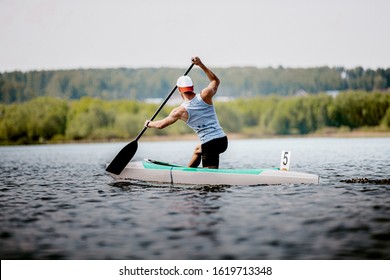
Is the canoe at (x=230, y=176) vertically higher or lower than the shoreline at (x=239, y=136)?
higher

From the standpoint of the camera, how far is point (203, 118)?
10.4 m

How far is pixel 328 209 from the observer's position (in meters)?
8.43

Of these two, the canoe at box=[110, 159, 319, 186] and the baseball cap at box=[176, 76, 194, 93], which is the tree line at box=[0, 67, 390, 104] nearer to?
the canoe at box=[110, 159, 319, 186]

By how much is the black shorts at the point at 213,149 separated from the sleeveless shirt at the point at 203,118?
0.08m

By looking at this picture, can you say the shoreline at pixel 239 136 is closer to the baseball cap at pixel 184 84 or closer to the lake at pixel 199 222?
the lake at pixel 199 222

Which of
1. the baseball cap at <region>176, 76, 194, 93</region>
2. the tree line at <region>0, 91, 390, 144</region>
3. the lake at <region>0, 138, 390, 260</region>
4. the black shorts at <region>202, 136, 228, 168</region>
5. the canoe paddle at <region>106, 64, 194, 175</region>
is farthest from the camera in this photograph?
the tree line at <region>0, 91, 390, 144</region>

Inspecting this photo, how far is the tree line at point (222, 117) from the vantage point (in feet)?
180

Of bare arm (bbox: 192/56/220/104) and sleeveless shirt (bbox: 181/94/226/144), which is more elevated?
bare arm (bbox: 192/56/220/104)

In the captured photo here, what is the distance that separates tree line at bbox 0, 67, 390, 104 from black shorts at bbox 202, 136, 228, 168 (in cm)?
3818

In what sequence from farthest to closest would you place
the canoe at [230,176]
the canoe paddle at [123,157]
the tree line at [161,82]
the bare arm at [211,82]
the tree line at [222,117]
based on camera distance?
the tree line at [161,82] → the tree line at [222,117] → the canoe paddle at [123,157] → the canoe at [230,176] → the bare arm at [211,82]

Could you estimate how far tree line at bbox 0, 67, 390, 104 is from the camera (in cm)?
6231

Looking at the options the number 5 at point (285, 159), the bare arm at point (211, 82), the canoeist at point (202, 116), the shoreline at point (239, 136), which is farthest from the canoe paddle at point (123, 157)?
Result: the shoreline at point (239, 136)

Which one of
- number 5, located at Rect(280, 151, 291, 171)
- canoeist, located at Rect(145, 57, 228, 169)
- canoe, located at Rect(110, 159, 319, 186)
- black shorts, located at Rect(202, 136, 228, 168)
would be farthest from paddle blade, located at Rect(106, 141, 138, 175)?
number 5, located at Rect(280, 151, 291, 171)
